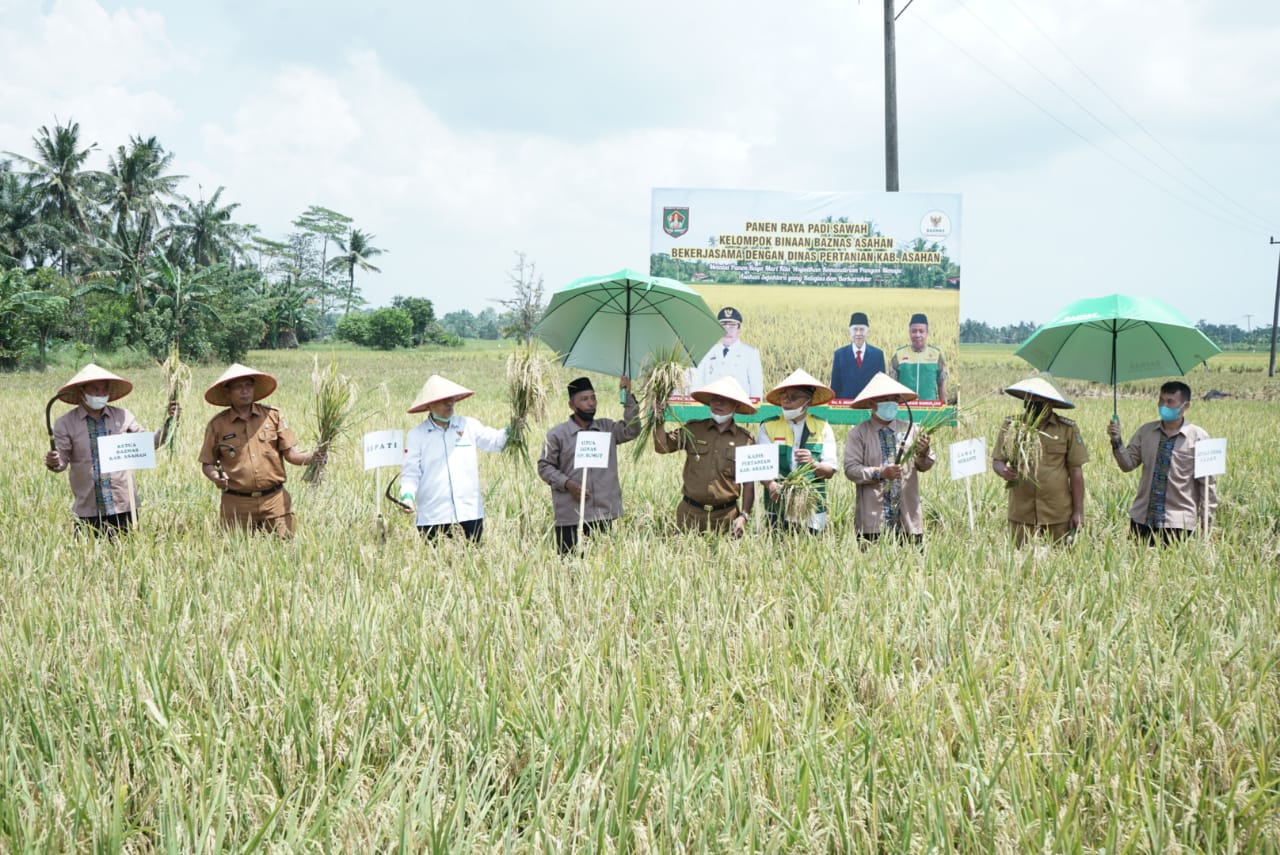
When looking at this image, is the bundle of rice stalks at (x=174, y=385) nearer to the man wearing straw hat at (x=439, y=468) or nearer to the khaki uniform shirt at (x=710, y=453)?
the man wearing straw hat at (x=439, y=468)

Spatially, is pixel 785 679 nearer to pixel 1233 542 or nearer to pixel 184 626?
pixel 184 626

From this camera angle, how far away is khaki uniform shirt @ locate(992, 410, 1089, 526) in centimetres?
581

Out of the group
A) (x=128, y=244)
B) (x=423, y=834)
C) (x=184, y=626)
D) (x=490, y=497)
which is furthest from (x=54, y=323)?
(x=423, y=834)

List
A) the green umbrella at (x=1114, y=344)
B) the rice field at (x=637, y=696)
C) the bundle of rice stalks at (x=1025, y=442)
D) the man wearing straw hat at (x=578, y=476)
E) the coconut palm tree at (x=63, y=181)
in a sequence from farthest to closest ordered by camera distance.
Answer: the coconut palm tree at (x=63, y=181), the green umbrella at (x=1114, y=344), the man wearing straw hat at (x=578, y=476), the bundle of rice stalks at (x=1025, y=442), the rice field at (x=637, y=696)

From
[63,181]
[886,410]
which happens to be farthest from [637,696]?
[63,181]

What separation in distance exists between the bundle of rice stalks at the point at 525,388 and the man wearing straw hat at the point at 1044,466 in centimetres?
308

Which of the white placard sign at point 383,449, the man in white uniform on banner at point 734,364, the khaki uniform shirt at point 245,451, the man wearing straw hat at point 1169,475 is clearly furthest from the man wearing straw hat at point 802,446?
the khaki uniform shirt at point 245,451

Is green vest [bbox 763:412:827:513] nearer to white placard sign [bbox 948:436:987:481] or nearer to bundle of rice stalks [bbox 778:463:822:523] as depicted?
bundle of rice stalks [bbox 778:463:822:523]

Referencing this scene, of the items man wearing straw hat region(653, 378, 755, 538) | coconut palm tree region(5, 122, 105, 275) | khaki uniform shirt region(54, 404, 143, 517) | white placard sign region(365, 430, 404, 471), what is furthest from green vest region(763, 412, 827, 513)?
coconut palm tree region(5, 122, 105, 275)

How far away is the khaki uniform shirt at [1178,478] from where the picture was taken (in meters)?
5.74

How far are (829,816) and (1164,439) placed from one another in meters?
4.64

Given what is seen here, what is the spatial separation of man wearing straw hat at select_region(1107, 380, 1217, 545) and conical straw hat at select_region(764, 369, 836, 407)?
6.12 feet

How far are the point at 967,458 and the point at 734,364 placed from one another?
13.6ft

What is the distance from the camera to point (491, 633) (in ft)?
12.2
